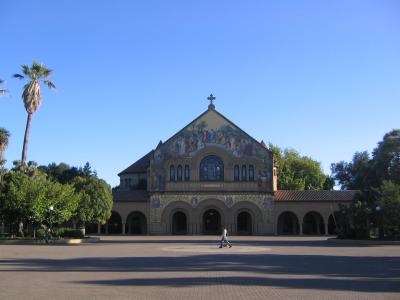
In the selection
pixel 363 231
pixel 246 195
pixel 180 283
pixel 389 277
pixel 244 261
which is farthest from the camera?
pixel 246 195

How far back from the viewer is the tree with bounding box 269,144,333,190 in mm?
83125

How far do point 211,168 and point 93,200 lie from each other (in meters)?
16.6

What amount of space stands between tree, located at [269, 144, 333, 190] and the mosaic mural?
22426 millimetres

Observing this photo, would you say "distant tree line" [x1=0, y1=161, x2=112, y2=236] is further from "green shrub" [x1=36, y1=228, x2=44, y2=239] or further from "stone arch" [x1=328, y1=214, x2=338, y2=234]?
"stone arch" [x1=328, y1=214, x2=338, y2=234]

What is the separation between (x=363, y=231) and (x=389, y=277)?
2721 centimetres

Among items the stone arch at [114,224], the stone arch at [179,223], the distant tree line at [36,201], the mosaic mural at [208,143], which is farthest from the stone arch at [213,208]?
the distant tree line at [36,201]

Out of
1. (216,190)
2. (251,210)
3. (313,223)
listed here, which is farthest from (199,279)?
(313,223)

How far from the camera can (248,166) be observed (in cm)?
6022

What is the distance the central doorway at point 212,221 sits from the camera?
61406 mm

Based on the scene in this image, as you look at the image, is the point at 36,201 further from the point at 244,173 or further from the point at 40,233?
the point at 244,173

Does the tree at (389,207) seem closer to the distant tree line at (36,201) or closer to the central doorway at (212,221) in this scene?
the central doorway at (212,221)

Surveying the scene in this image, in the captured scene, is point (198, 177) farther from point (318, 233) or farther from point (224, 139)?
point (318, 233)

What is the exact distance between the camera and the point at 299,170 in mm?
85375

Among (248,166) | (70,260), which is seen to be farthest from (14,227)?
(248,166)
